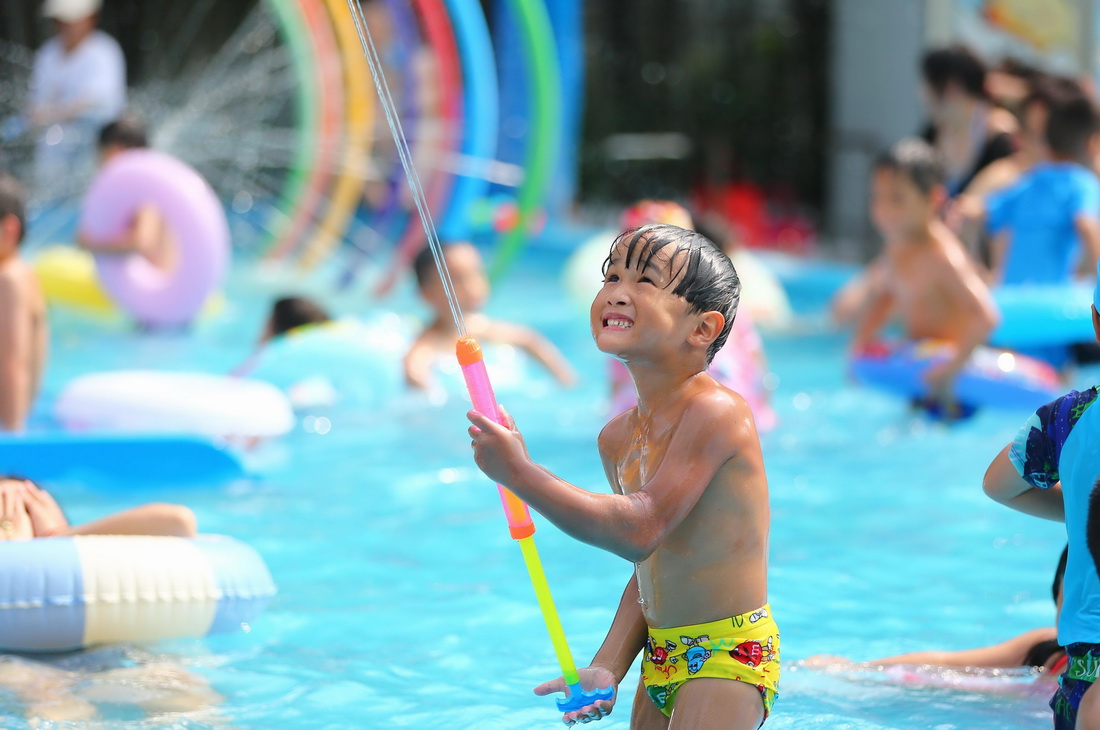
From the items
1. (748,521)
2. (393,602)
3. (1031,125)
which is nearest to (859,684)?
(748,521)

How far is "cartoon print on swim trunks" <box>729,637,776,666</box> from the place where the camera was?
2365mm

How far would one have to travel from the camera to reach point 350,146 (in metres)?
11.4

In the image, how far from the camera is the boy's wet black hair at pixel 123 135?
9.04 m

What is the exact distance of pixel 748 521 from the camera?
2379 mm

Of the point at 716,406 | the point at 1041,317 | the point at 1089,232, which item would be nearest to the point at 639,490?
the point at 716,406

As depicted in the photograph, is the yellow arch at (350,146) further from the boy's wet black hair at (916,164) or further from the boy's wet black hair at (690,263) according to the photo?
the boy's wet black hair at (690,263)

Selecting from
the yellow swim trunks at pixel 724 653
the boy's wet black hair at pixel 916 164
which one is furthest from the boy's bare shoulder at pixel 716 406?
the boy's wet black hair at pixel 916 164

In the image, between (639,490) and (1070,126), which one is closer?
(639,490)

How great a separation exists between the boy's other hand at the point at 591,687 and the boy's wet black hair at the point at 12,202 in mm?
3333

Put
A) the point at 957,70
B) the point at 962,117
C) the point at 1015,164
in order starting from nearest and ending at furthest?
the point at 1015,164 → the point at 957,70 → the point at 962,117

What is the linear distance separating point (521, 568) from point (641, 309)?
2.43 m

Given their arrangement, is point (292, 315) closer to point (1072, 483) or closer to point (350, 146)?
point (350, 146)

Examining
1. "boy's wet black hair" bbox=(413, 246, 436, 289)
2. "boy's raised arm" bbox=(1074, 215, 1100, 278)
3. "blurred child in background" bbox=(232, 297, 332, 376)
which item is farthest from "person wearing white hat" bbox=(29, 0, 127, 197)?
"boy's raised arm" bbox=(1074, 215, 1100, 278)

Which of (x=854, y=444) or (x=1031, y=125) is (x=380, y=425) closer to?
(x=854, y=444)
